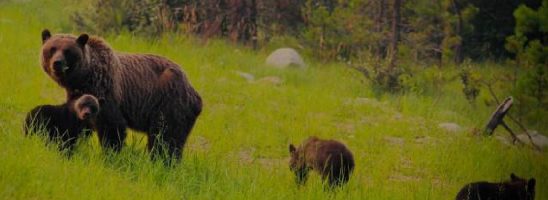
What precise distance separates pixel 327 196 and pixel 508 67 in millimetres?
15899

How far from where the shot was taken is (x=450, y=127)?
44.7 ft

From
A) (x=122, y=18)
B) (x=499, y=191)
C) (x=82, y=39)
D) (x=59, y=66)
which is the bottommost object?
(x=499, y=191)

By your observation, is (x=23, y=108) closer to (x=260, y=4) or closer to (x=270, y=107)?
(x=270, y=107)

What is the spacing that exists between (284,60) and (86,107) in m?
10.5

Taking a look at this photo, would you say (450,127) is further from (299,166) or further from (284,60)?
(299,166)

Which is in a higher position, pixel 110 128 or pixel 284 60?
pixel 110 128

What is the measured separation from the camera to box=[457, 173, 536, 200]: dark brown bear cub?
794cm

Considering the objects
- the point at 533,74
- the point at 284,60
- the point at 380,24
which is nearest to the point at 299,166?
the point at 533,74

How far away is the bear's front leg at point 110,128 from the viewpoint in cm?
749

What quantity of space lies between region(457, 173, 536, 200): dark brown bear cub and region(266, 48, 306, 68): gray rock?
906 centimetres

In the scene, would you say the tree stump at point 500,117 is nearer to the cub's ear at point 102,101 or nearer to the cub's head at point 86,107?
the cub's ear at point 102,101

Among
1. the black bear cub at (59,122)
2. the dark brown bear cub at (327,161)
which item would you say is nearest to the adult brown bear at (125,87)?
the black bear cub at (59,122)

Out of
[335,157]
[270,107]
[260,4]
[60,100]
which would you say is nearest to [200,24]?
[260,4]

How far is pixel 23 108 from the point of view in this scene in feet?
32.7
